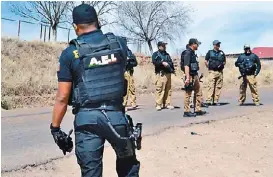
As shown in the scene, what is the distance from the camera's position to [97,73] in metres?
3.64

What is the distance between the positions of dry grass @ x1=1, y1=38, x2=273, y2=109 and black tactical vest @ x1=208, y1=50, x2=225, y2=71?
5.84 m

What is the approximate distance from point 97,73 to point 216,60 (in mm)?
9374

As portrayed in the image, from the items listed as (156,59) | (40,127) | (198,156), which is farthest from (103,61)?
(156,59)

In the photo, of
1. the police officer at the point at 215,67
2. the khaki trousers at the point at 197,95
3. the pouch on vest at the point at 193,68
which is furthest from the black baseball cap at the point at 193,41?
the police officer at the point at 215,67

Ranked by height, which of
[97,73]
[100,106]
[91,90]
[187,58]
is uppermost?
[187,58]

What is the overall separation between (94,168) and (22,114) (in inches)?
356

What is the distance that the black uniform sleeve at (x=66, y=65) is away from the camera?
3.62 m

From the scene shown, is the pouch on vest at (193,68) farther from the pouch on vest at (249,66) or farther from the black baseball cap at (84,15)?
the black baseball cap at (84,15)

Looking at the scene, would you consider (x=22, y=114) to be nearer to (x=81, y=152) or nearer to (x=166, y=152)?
(x=166, y=152)

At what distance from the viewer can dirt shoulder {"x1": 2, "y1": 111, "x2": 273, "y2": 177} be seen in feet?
19.0

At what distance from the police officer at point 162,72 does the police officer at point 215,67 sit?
53.8 inches

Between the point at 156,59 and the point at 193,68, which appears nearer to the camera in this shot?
the point at 193,68

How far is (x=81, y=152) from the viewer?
3.64m

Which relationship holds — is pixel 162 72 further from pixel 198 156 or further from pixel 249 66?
pixel 198 156
